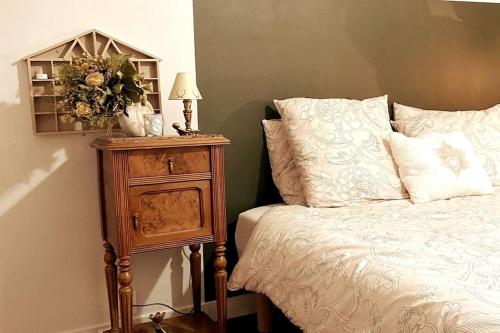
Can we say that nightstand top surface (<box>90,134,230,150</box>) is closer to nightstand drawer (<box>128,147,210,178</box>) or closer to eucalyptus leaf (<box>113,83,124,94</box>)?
nightstand drawer (<box>128,147,210,178</box>)

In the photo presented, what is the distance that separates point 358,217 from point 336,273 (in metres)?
0.46

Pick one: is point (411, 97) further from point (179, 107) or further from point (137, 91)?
point (137, 91)

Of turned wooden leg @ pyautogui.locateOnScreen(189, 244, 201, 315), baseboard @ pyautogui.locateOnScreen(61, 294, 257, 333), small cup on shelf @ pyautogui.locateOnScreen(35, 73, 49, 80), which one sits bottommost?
baseboard @ pyautogui.locateOnScreen(61, 294, 257, 333)

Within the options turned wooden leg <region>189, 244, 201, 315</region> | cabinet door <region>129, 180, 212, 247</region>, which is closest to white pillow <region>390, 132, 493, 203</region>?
cabinet door <region>129, 180, 212, 247</region>

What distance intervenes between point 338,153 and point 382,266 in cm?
87

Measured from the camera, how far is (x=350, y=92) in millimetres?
2639

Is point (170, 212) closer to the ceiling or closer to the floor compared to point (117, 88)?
closer to the floor

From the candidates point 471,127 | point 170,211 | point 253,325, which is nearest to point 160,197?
point 170,211

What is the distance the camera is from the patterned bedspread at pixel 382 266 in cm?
110

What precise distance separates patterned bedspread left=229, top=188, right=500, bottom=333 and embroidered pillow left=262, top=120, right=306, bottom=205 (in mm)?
180

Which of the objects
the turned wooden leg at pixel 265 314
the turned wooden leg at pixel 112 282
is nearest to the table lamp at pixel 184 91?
the turned wooden leg at pixel 112 282

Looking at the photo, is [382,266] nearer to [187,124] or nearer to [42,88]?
[187,124]

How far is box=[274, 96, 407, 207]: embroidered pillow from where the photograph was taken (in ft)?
6.89

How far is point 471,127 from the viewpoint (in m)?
2.46
